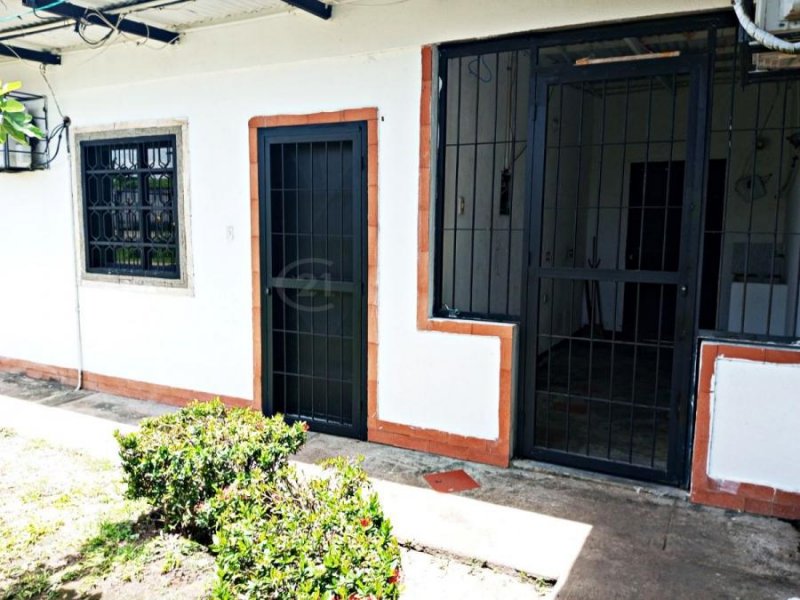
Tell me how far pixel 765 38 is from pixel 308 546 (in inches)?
120

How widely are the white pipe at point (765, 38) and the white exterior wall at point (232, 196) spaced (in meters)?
0.53

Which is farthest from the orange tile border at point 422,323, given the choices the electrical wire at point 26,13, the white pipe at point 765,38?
the white pipe at point 765,38

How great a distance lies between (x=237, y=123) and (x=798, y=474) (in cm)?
463

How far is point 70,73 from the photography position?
5.86 m

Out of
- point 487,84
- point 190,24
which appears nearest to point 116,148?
point 190,24

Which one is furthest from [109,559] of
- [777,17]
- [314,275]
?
[777,17]

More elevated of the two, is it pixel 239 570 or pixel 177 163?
pixel 177 163

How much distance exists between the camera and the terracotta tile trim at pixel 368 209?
450 cm

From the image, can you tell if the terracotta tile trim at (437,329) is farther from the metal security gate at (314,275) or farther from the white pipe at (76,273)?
the white pipe at (76,273)

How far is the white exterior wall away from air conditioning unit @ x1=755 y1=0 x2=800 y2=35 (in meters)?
0.56

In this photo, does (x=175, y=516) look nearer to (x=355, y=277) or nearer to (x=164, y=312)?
(x=355, y=277)

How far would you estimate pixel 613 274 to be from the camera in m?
3.87

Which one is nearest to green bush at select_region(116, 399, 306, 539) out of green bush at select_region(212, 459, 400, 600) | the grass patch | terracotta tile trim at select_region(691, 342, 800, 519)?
the grass patch

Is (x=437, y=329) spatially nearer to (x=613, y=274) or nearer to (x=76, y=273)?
(x=613, y=274)
